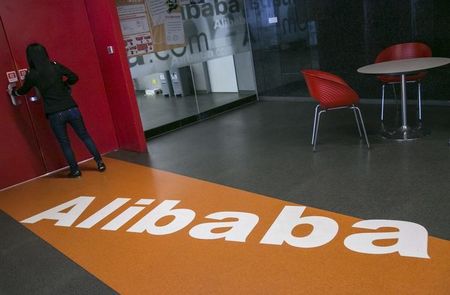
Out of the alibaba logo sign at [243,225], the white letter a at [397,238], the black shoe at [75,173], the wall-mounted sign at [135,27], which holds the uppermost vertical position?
the wall-mounted sign at [135,27]

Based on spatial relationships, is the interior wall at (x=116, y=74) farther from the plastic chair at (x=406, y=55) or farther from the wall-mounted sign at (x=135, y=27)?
the plastic chair at (x=406, y=55)

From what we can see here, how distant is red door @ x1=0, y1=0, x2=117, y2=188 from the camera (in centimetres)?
438

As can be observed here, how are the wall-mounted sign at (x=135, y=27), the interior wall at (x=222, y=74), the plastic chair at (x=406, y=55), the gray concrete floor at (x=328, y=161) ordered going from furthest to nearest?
the interior wall at (x=222, y=74)
the wall-mounted sign at (x=135, y=27)
the plastic chair at (x=406, y=55)
the gray concrete floor at (x=328, y=161)

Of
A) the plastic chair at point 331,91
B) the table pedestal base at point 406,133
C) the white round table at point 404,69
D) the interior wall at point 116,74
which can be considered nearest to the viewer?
the white round table at point 404,69

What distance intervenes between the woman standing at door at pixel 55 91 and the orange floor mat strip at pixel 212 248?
2.38ft

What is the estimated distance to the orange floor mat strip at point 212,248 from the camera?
2.13 m

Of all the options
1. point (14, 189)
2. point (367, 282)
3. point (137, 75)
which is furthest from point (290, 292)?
point (137, 75)

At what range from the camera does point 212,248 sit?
263 cm

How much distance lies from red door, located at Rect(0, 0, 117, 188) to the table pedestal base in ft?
11.6

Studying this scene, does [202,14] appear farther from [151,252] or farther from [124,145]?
[151,252]

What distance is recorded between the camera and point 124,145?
5348mm

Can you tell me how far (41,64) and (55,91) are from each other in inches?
11.9

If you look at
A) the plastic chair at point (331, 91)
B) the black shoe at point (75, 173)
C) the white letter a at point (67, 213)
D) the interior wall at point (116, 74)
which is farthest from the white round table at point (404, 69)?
the black shoe at point (75, 173)

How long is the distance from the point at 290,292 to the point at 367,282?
410mm
